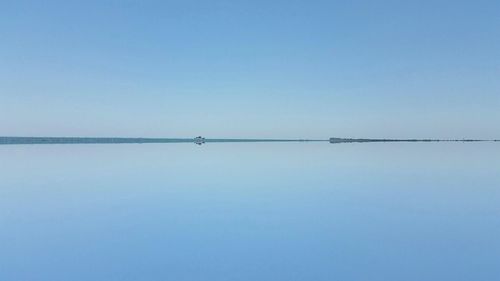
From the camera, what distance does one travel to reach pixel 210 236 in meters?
7.49

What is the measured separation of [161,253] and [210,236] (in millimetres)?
1273

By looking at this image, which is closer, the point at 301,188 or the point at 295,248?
the point at 295,248

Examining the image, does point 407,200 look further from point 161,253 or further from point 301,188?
point 161,253

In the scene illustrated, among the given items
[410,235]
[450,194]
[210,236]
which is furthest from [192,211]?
[450,194]

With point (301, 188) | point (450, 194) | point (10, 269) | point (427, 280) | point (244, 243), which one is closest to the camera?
point (427, 280)

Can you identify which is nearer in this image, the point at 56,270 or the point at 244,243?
the point at 56,270

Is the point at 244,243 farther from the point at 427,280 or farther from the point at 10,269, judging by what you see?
the point at 10,269

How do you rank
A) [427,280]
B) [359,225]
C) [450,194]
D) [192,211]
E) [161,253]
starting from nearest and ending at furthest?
1. [427,280]
2. [161,253]
3. [359,225]
4. [192,211]
5. [450,194]

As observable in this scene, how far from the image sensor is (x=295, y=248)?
6.76m

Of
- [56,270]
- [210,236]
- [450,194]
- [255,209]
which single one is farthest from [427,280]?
[450,194]

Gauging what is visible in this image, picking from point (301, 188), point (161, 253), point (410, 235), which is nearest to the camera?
point (161, 253)

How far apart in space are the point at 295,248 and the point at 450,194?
316 inches

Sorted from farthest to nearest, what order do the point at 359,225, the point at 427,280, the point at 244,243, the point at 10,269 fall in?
A: the point at 359,225 → the point at 244,243 → the point at 10,269 → the point at 427,280

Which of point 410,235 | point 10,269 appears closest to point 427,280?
point 410,235
